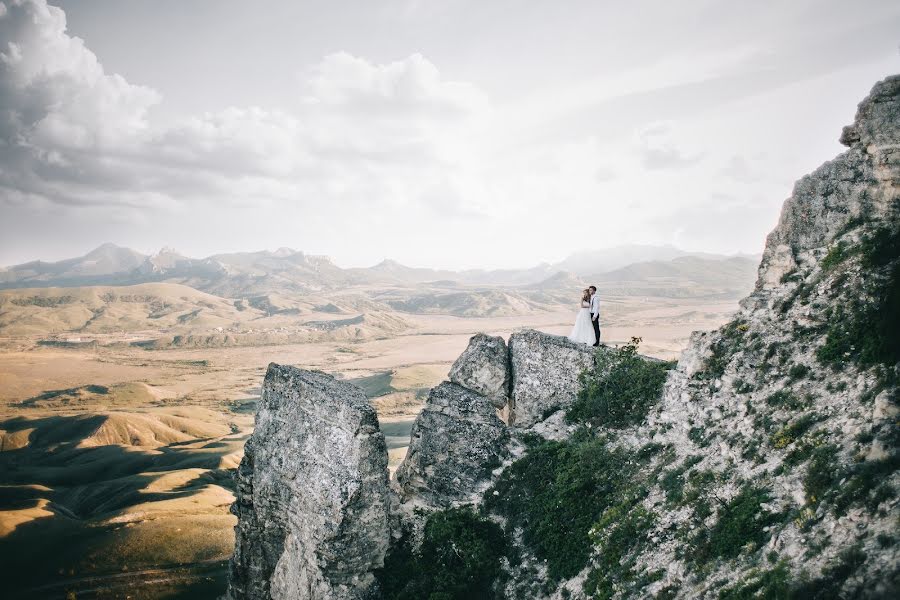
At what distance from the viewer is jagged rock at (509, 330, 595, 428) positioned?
92.0 ft

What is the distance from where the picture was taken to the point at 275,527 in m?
24.8

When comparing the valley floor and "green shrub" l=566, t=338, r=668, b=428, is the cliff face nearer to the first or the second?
"green shrub" l=566, t=338, r=668, b=428

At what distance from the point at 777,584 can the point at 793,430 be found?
6.10m

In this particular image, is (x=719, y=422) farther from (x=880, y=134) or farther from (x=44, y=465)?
(x=44, y=465)

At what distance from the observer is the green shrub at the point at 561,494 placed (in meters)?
19.2

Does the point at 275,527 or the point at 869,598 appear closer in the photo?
the point at 869,598

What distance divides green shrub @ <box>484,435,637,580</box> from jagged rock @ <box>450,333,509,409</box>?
196 inches

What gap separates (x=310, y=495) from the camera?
22344 millimetres

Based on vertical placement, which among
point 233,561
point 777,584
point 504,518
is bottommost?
point 233,561

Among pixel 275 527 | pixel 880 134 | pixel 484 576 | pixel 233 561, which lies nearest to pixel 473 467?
pixel 484 576

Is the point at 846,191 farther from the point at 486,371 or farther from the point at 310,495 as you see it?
the point at 310,495

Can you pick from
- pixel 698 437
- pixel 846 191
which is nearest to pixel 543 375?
pixel 698 437

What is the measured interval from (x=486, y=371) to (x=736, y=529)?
16.7 metres

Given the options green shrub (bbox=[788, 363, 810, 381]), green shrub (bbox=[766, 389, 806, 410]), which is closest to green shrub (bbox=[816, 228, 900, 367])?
green shrub (bbox=[788, 363, 810, 381])
